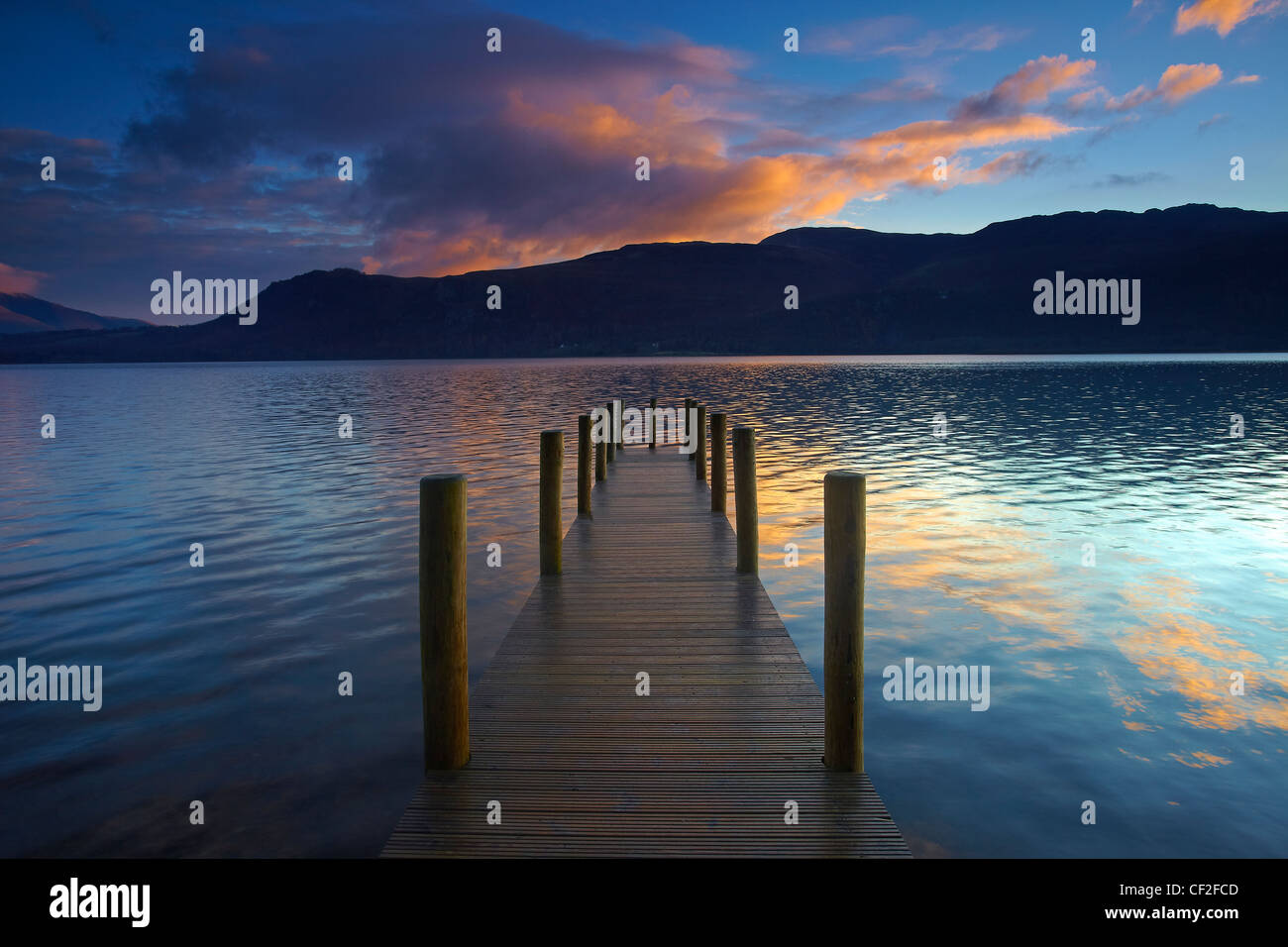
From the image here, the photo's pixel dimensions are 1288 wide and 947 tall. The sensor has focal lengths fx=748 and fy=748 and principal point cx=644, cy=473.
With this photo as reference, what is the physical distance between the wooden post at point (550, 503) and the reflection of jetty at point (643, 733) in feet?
5.91

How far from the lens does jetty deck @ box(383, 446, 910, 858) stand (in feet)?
13.1

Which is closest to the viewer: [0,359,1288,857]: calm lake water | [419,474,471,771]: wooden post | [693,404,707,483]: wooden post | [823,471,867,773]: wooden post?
[823,471,867,773]: wooden post

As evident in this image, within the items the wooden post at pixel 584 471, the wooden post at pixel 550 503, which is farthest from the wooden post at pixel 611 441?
the wooden post at pixel 550 503

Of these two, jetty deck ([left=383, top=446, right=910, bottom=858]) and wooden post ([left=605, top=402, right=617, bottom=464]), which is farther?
wooden post ([left=605, top=402, right=617, bottom=464])

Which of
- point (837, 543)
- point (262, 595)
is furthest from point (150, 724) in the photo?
point (837, 543)

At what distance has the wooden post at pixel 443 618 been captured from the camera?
466 cm

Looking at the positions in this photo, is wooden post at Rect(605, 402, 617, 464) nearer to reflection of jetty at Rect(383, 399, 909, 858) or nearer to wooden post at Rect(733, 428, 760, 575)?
wooden post at Rect(733, 428, 760, 575)

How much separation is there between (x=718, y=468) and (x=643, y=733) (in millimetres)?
9254

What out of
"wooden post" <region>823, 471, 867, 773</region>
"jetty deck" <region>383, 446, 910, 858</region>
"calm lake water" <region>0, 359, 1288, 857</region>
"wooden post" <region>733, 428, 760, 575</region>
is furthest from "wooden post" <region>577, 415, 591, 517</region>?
"wooden post" <region>823, 471, 867, 773</region>

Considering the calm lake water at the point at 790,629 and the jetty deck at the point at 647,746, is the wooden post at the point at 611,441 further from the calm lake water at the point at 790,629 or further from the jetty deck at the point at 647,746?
the jetty deck at the point at 647,746

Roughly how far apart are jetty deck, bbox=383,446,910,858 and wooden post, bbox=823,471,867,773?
7.9 inches

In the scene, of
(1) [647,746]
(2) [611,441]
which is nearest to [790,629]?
(1) [647,746]

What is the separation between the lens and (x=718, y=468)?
46.5 feet

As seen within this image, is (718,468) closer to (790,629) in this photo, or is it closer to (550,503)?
(790,629)
